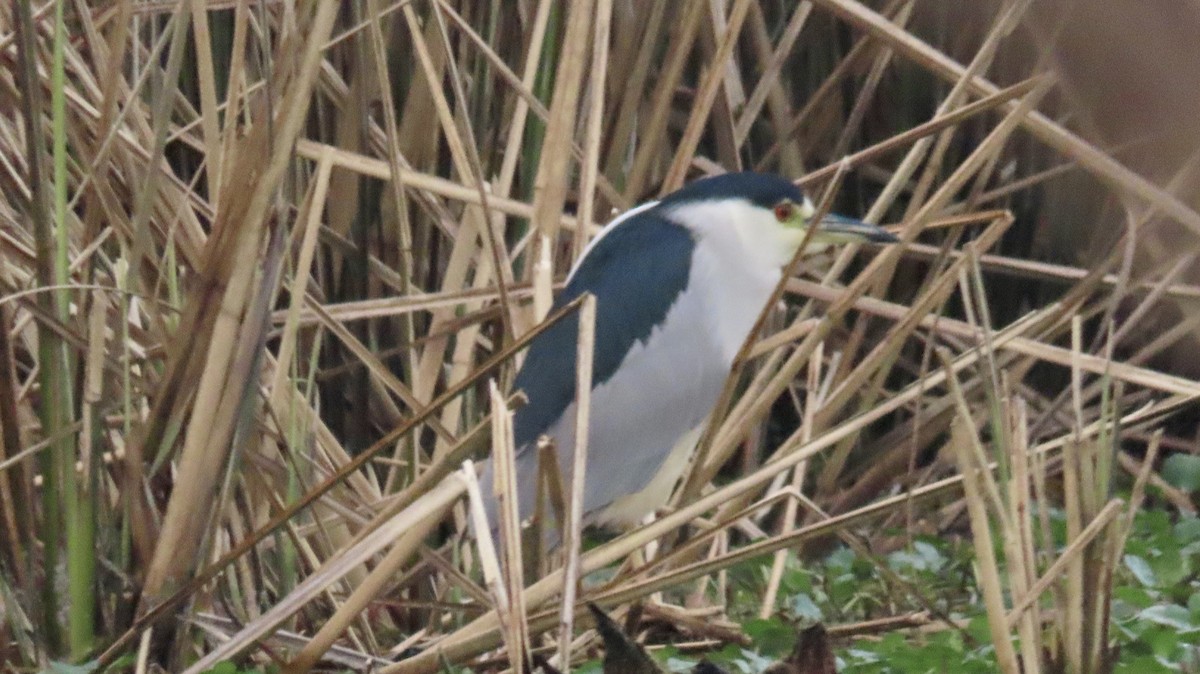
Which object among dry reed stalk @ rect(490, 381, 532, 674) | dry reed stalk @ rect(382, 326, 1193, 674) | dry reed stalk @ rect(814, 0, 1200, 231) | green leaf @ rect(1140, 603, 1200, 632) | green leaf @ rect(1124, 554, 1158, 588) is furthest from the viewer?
dry reed stalk @ rect(814, 0, 1200, 231)

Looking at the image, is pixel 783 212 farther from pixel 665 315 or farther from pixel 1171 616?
pixel 1171 616

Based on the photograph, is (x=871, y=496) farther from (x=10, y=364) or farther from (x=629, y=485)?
(x=10, y=364)

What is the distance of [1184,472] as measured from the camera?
2.24 m

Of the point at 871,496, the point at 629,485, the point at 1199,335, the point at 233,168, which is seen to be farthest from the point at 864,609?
the point at 233,168

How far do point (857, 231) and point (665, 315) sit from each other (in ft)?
0.99

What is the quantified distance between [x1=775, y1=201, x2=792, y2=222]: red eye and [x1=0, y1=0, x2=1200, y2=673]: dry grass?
0.24ft

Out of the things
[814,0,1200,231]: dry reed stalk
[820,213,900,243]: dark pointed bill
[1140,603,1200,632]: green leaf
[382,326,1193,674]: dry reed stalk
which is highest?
[814,0,1200,231]: dry reed stalk

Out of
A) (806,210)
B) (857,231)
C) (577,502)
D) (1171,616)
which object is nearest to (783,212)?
(806,210)

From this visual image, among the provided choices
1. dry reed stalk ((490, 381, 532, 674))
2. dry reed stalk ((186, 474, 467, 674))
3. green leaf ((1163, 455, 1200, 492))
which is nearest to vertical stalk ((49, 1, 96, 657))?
dry reed stalk ((186, 474, 467, 674))

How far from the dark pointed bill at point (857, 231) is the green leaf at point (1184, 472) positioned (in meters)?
0.58

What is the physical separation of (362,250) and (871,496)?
92 centimetres

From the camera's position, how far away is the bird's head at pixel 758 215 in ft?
6.77

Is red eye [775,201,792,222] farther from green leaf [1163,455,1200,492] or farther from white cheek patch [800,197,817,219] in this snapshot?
green leaf [1163,455,1200,492]

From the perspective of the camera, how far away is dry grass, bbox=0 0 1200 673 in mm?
1344
